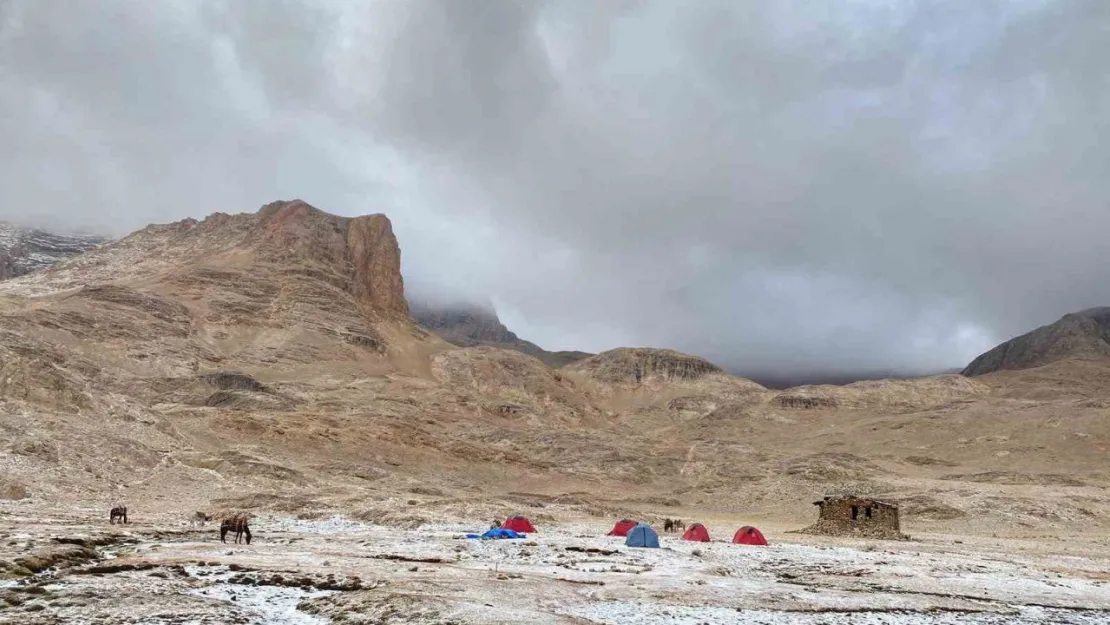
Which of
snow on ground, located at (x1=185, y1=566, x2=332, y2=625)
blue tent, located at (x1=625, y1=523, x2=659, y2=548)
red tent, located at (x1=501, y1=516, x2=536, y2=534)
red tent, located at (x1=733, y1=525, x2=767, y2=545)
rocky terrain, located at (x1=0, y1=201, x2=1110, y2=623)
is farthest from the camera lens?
red tent, located at (x1=501, y1=516, x2=536, y2=534)

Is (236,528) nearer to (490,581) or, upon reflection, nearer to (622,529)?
(490,581)

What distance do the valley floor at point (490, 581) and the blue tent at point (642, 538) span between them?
0.61 metres

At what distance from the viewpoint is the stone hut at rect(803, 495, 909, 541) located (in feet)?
172

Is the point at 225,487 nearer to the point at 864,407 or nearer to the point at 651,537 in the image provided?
the point at 651,537

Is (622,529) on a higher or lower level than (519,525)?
lower

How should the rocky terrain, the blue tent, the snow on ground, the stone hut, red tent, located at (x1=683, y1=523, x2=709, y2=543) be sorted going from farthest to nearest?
the stone hut < red tent, located at (x1=683, y1=523, x2=709, y2=543) < the rocky terrain < the blue tent < the snow on ground

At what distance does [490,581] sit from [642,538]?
17463 mm

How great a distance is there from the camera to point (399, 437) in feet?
331

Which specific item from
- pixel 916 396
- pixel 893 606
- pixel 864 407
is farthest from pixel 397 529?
pixel 916 396

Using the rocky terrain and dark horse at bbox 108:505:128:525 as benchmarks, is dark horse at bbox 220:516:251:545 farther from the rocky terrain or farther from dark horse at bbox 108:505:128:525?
dark horse at bbox 108:505:128:525

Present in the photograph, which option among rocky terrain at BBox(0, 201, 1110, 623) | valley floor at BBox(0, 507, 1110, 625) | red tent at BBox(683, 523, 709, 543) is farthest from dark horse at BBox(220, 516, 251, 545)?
red tent at BBox(683, 523, 709, 543)

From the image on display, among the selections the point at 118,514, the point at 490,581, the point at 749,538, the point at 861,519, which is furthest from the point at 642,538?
the point at 118,514

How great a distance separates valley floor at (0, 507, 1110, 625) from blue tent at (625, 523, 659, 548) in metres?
0.61

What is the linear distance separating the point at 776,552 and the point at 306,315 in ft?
451
